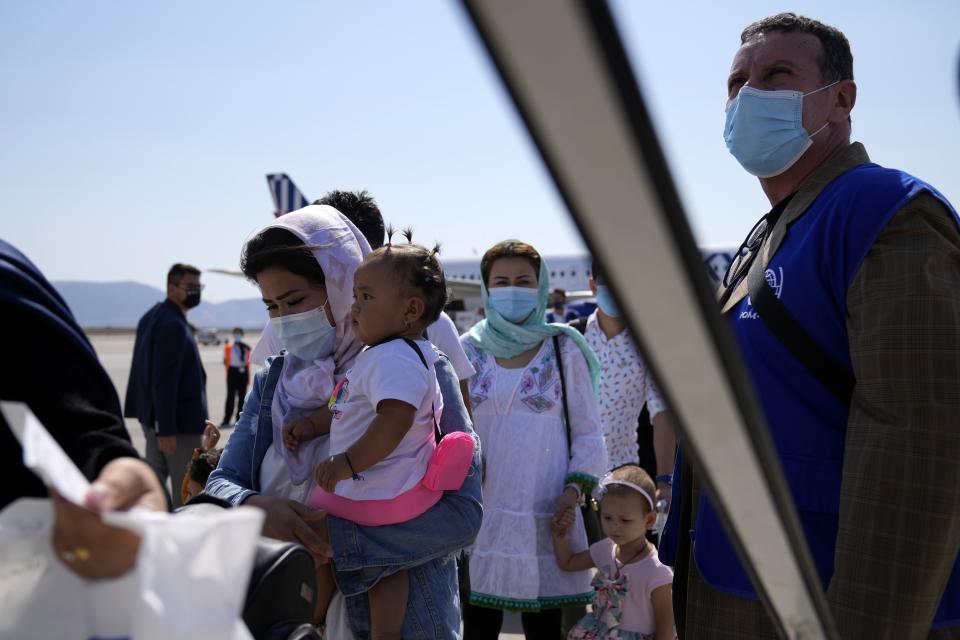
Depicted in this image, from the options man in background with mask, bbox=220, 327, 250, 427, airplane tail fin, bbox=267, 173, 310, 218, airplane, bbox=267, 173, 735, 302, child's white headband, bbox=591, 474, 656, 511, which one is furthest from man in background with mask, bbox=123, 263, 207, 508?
airplane tail fin, bbox=267, 173, 310, 218

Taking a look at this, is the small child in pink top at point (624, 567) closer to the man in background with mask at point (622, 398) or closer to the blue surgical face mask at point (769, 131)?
the man in background with mask at point (622, 398)

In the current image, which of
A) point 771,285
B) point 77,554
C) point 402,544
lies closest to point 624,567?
point 402,544

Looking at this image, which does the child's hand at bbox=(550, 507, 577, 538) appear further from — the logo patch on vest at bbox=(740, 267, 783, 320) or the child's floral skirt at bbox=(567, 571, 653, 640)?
the logo patch on vest at bbox=(740, 267, 783, 320)

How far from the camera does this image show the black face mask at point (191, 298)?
668 centimetres

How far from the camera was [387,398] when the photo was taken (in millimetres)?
2105

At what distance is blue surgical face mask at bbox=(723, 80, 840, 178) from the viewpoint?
83.4 inches

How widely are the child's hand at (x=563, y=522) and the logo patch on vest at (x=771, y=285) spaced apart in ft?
6.14

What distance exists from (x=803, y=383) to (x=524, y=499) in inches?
81.4

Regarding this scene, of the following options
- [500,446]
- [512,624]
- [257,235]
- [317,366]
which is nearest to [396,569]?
[317,366]

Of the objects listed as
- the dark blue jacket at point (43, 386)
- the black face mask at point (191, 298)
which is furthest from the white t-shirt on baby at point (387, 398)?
the black face mask at point (191, 298)

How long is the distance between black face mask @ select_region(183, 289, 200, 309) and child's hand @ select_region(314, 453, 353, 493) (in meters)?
4.88

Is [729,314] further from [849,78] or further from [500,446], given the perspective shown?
[500,446]

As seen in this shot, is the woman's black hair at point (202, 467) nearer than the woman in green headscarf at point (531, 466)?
Yes

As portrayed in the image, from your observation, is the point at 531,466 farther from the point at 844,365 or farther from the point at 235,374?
the point at 235,374
